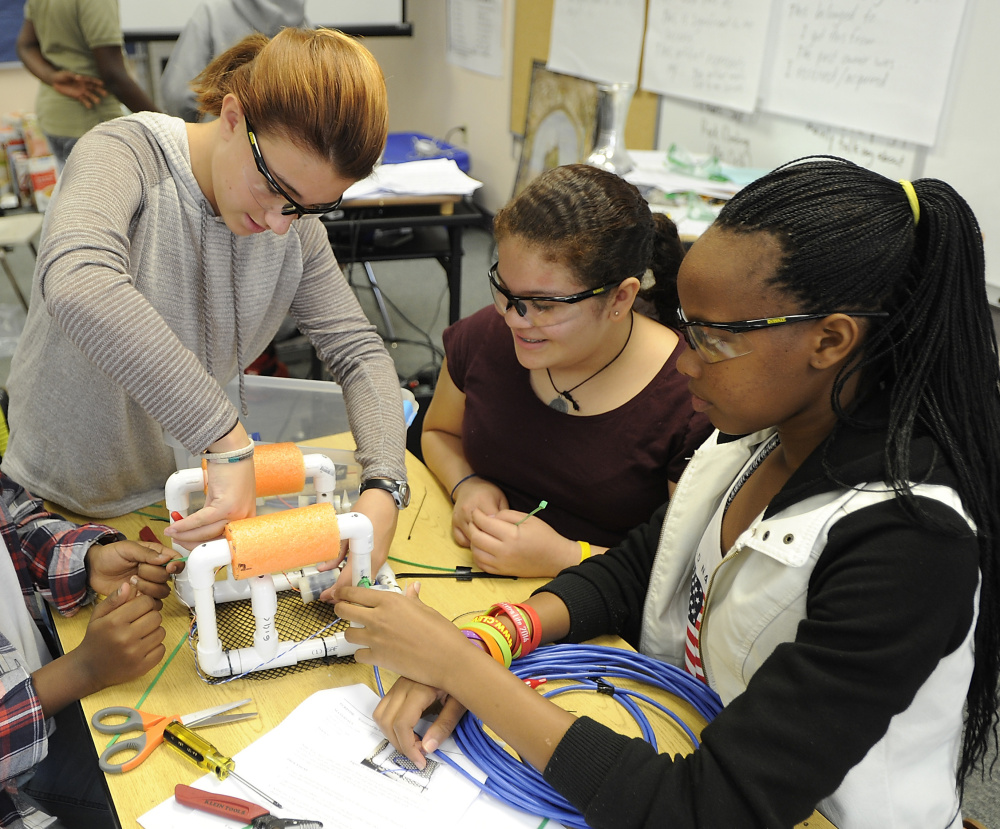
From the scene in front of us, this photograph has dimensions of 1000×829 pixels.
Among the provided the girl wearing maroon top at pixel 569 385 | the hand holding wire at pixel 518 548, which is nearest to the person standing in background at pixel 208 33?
the girl wearing maroon top at pixel 569 385

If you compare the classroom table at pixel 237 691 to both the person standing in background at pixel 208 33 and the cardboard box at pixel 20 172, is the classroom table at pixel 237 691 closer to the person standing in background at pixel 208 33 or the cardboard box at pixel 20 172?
the person standing in background at pixel 208 33

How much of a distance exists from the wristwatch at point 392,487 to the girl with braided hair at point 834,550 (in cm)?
35

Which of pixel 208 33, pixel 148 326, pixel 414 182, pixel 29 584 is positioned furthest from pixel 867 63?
pixel 29 584

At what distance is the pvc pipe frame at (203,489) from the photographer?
41.1 inches

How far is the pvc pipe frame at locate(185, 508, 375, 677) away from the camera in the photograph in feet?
2.97

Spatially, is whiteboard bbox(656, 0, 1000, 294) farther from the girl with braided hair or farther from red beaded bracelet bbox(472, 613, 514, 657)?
red beaded bracelet bbox(472, 613, 514, 657)

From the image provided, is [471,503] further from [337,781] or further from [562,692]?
[337,781]

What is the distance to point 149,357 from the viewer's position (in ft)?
3.25

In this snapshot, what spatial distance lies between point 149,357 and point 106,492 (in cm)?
40

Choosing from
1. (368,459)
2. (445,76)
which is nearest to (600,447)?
(368,459)

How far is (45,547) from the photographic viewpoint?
1126 mm

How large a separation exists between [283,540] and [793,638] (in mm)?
572

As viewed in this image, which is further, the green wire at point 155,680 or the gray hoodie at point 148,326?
the gray hoodie at point 148,326

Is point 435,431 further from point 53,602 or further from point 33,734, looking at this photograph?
point 33,734
